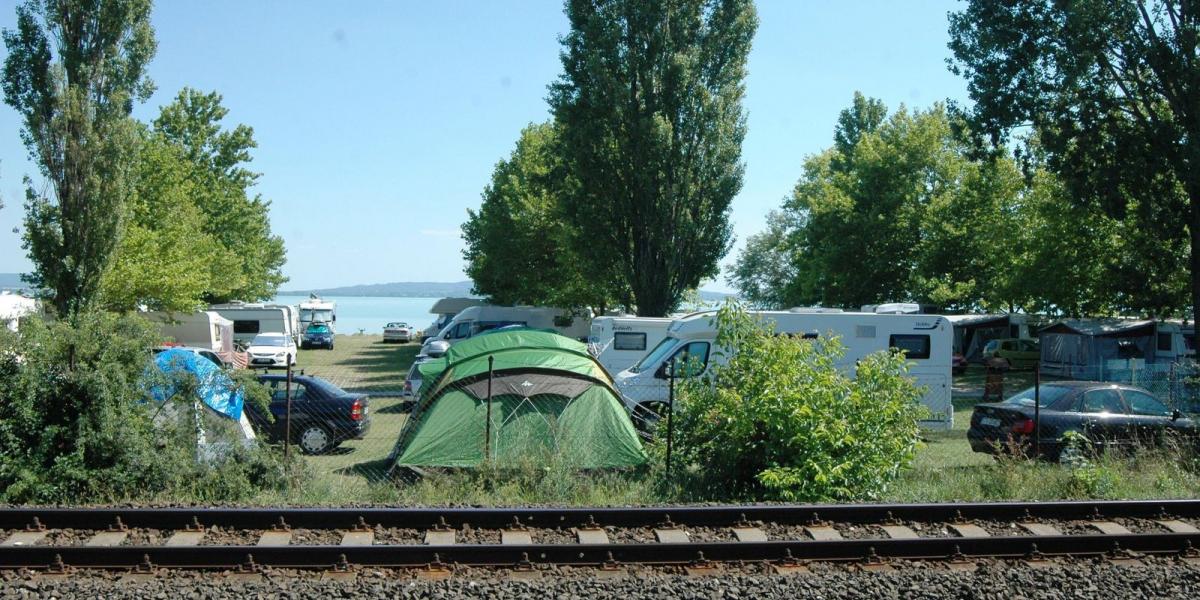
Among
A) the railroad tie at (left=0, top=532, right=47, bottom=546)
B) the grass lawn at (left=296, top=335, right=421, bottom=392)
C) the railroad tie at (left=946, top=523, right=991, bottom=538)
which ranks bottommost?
the grass lawn at (left=296, top=335, right=421, bottom=392)

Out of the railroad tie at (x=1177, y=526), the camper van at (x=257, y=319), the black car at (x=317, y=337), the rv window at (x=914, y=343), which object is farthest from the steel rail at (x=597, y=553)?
the black car at (x=317, y=337)

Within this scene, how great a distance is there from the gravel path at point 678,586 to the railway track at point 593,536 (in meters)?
0.31

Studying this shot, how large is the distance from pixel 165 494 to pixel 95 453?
0.89 meters

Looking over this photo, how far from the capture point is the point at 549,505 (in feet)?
33.6

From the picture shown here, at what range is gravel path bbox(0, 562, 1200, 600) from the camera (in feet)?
24.5

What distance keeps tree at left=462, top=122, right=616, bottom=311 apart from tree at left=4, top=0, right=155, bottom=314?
17.3 meters

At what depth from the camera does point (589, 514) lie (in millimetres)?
9500

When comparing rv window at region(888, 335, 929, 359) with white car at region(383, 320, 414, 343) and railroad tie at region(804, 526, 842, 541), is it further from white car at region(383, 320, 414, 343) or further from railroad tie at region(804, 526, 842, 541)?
white car at region(383, 320, 414, 343)

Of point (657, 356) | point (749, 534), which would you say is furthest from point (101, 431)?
point (657, 356)

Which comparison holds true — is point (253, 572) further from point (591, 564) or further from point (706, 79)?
point (706, 79)

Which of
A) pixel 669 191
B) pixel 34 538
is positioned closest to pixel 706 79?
pixel 669 191

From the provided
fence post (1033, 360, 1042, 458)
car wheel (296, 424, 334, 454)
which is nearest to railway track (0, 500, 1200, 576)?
fence post (1033, 360, 1042, 458)

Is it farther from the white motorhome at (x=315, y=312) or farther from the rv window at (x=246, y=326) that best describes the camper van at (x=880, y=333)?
the white motorhome at (x=315, y=312)

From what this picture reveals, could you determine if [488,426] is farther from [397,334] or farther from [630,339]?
[397,334]
